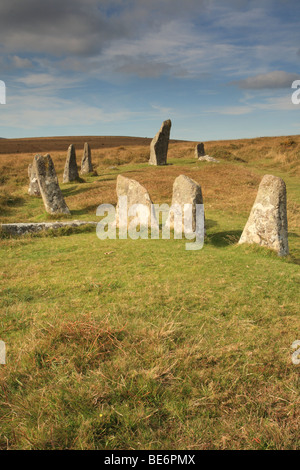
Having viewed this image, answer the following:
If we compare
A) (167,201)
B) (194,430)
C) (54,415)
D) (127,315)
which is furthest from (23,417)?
(167,201)

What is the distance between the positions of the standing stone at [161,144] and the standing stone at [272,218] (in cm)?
2073

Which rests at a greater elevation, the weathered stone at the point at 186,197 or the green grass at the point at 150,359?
the weathered stone at the point at 186,197

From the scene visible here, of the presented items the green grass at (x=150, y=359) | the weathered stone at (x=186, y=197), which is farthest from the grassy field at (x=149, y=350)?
the weathered stone at (x=186, y=197)

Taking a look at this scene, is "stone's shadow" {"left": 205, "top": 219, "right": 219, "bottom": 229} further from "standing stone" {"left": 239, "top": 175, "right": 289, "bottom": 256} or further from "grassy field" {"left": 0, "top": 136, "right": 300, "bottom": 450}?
"grassy field" {"left": 0, "top": 136, "right": 300, "bottom": 450}

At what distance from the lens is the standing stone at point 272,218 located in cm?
965

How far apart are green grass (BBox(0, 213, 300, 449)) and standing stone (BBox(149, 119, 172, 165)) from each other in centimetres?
2354

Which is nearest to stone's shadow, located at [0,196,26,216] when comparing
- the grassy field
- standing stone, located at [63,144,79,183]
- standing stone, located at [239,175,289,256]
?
standing stone, located at [63,144,79,183]

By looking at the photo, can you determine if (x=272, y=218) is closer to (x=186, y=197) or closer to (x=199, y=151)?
(x=186, y=197)

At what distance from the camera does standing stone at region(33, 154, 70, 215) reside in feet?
52.4

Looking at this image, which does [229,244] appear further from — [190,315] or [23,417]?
[23,417]

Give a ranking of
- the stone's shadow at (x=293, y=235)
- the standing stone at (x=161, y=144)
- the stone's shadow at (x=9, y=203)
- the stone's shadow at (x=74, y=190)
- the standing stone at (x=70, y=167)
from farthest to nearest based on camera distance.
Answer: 1. the standing stone at (x=161, y=144)
2. the standing stone at (x=70, y=167)
3. the stone's shadow at (x=74, y=190)
4. the stone's shadow at (x=9, y=203)
5. the stone's shadow at (x=293, y=235)

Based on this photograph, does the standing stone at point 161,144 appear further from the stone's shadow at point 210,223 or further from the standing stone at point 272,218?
the standing stone at point 272,218

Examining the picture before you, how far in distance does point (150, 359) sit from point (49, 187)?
13.5 meters

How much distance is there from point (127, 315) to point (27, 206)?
15289mm
